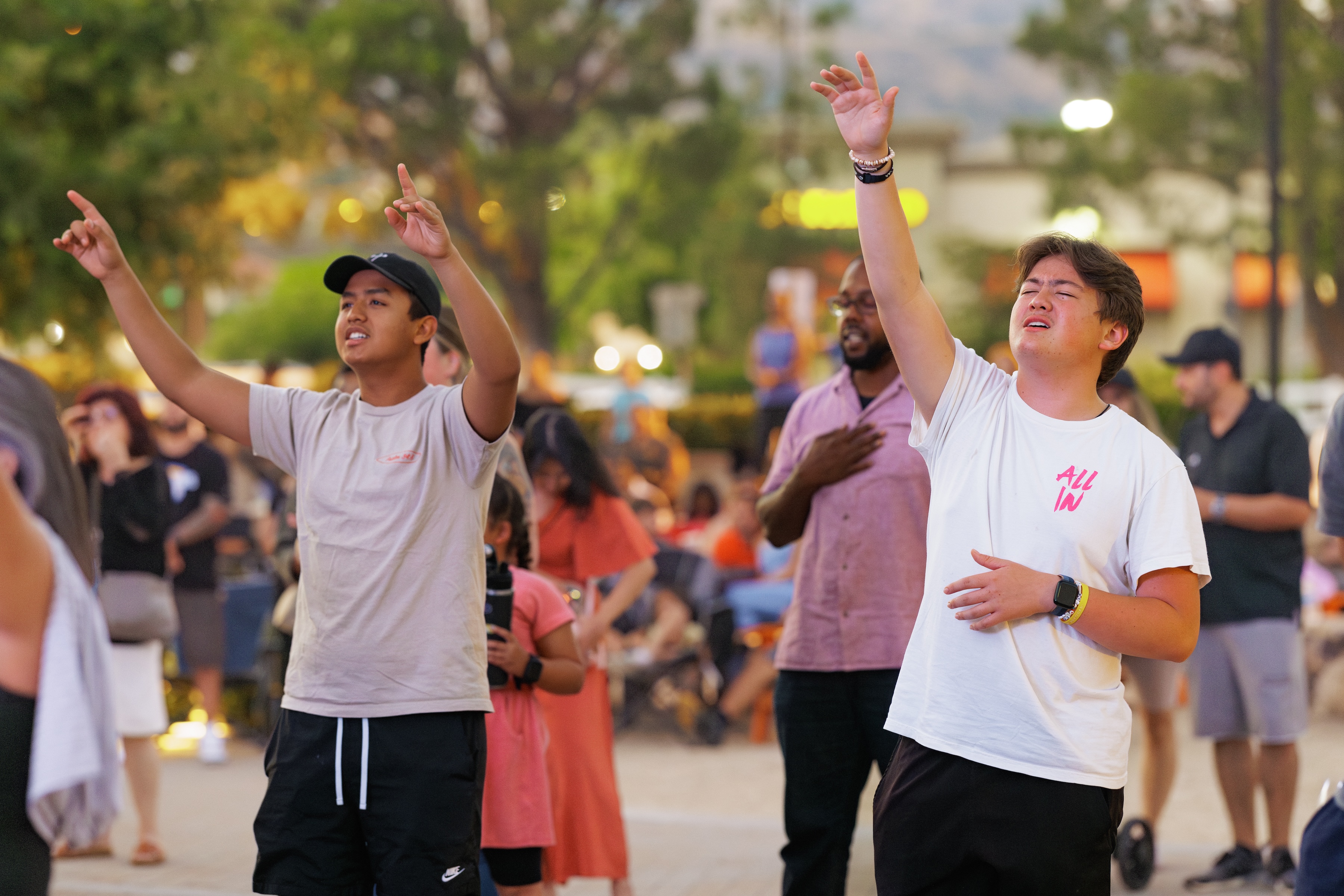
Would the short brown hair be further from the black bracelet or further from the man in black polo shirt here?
the man in black polo shirt

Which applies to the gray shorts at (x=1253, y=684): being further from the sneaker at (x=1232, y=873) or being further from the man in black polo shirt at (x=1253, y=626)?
the sneaker at (x=1232, y=873)

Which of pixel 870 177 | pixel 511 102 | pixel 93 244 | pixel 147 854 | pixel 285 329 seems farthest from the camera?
pixel 285 329

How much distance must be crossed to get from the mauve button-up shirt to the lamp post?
8.37 m

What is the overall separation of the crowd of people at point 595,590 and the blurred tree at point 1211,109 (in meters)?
21.3

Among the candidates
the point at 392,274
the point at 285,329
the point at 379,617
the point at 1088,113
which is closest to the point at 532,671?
the point at 379,617

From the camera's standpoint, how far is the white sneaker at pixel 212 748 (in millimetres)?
9242

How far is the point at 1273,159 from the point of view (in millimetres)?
12273

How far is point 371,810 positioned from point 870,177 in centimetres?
196

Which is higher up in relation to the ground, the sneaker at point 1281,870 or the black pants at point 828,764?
the black pants at point 828,764

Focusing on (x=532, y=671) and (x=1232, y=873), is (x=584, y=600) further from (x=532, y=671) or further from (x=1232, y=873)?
(x=1232, y=873)

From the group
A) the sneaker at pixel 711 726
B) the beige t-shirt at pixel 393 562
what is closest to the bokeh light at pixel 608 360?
the sneaker at pixel 711 726

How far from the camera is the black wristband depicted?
4.54m

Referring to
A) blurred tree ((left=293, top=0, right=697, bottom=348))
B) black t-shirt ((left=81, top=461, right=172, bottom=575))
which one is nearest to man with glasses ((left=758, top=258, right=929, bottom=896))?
black t-shirt ((left=81, top=461, right=172, bottom=575))

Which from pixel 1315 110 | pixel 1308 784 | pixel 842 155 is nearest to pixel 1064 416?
pixel 1308 784
